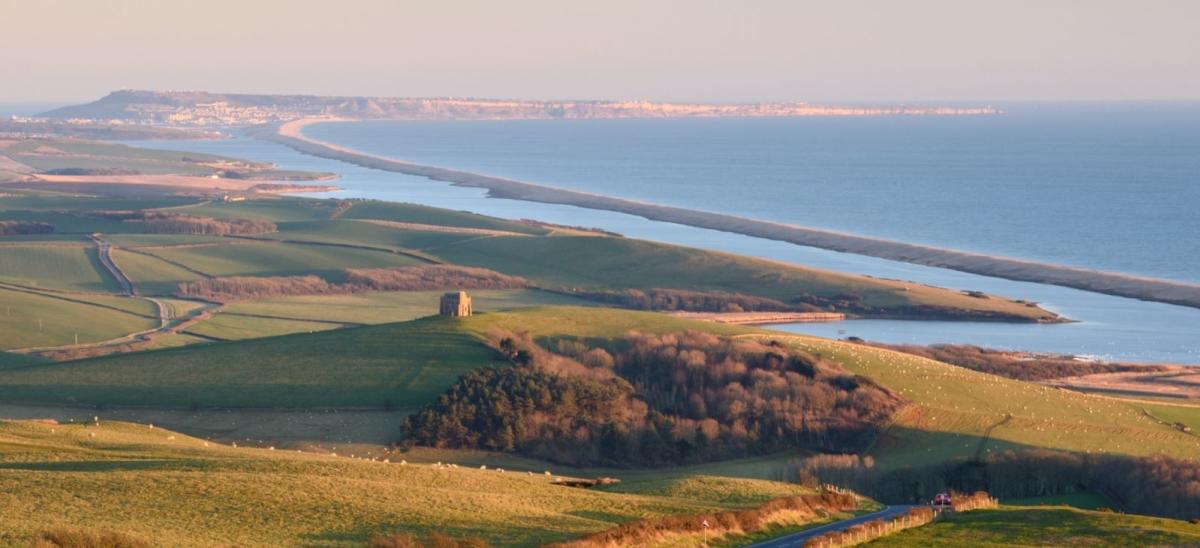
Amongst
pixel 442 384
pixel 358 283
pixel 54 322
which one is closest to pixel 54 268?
pixel 358 283

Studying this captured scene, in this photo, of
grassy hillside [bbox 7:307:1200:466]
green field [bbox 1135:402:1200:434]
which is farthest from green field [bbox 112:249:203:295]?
green field [bbox 1135:402:1200:434]

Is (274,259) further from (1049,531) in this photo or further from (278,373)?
(1049,531)

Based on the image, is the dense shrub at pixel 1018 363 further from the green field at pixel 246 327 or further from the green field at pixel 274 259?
the green field at pixel 274 259

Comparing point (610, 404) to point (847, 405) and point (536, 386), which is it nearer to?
point (536, 386)

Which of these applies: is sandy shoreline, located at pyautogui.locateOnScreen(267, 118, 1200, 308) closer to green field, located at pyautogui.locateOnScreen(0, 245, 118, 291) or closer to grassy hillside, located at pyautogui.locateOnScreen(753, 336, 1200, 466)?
grassy hillside, located at pyautogui.locateOnScreen(753, 336, 1200, 466)

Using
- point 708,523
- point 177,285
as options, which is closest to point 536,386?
point 708,523

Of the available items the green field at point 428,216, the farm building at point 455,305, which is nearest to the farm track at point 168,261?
A: the green field at point 428,216

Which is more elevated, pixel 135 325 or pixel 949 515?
pixel 949 515
